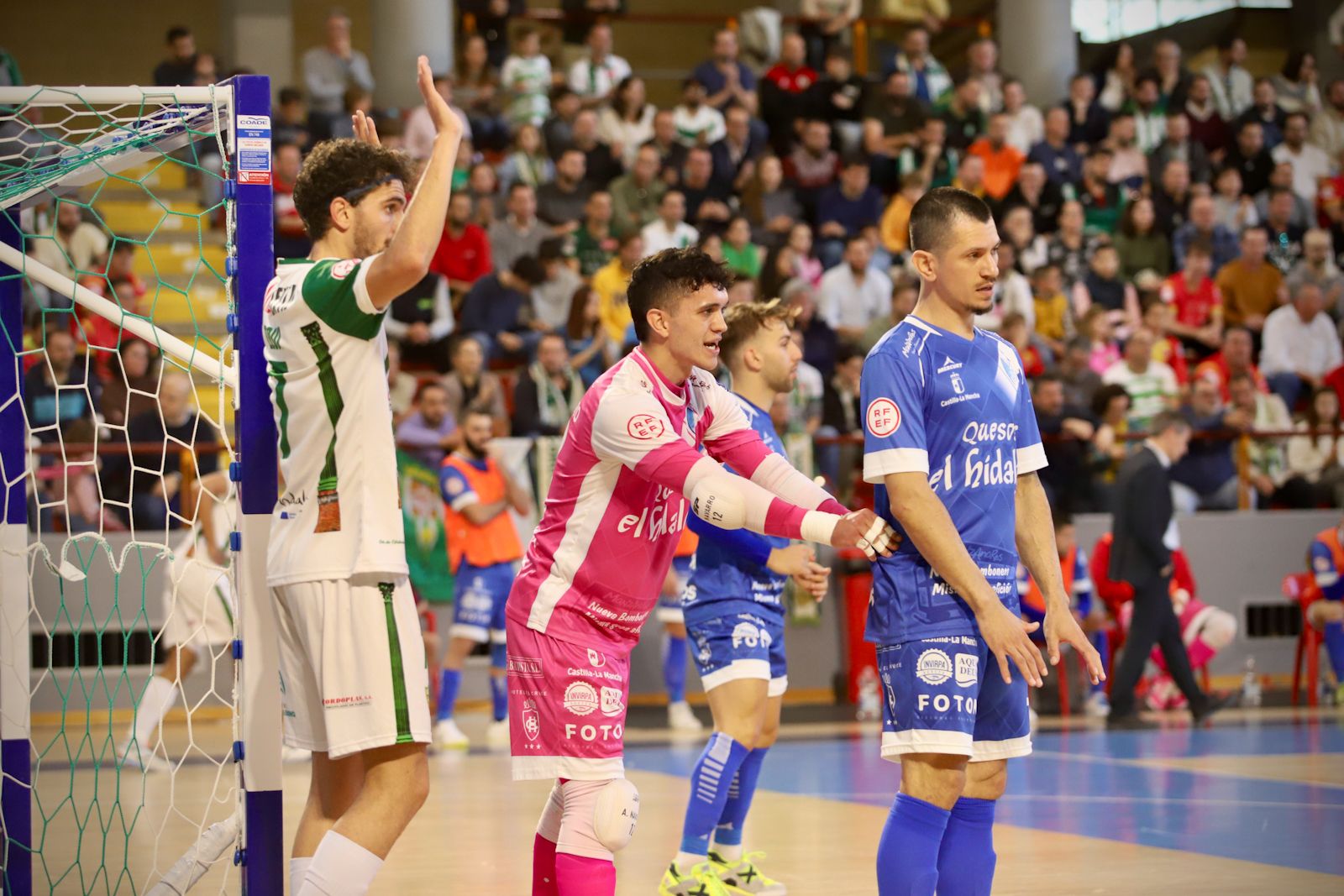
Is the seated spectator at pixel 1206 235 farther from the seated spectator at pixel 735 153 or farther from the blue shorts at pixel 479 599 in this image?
the blue shorts at pixel 479 599

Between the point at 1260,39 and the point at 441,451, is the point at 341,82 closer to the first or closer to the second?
the point at 441,451

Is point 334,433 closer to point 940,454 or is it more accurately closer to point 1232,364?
point 940,454

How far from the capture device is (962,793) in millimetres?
4375

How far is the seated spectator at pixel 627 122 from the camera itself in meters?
16.0

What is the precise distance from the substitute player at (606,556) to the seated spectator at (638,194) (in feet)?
35.5

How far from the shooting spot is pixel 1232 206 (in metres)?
17.2

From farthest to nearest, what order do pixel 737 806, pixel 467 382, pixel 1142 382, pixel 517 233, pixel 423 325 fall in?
pixel 517 233 → pixel 1142 382 → pixel 423 325 → pixel 467 382 → pixel 737 806

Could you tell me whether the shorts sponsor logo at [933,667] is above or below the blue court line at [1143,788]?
above

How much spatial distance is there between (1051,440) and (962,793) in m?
9.35

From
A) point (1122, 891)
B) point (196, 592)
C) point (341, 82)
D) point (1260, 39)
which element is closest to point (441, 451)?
point (196, 592)

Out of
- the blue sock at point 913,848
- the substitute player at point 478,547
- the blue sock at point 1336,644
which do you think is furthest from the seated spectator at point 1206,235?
the blue sock at point 913,848

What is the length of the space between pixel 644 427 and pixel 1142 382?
1108 centimetres

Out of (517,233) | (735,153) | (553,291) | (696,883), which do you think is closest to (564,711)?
(696,883)

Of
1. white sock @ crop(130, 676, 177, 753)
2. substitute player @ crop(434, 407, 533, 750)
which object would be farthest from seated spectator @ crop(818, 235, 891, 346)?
white sock @ crop(130, 676, 177, 753)
